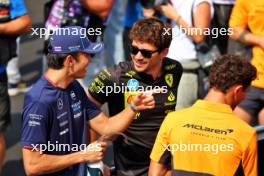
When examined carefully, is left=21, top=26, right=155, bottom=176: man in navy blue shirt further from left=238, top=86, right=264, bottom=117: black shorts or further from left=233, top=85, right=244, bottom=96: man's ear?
left=238, top=86, right=264, bottom=117: black shorts

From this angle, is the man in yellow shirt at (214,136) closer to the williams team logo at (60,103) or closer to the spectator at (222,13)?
the williams team logo at (60,103)

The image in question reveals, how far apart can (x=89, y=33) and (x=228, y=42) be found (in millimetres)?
2092

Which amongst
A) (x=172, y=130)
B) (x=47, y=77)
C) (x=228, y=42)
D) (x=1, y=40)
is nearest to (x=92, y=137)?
(x=47, y=77)

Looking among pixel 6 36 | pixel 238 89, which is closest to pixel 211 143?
pixel 238 89

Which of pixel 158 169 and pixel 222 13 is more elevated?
pixel 222 13

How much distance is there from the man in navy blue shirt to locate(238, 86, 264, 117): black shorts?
1.79 metres

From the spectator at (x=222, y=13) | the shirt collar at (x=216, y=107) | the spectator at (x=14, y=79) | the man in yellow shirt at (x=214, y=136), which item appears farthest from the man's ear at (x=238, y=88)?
the spectator at (x=14, y=79)

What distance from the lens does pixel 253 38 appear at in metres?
5.59

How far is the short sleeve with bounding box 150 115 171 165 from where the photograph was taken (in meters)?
3.66

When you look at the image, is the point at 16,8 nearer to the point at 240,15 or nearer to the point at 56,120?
the point at 56,120

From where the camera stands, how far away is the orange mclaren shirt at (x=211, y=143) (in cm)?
351

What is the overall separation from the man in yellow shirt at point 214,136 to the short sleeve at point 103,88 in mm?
851

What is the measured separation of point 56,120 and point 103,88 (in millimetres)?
633

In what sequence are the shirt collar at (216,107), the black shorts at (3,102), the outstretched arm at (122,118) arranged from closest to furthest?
the shirt collar at (216,107) < the outstretched arm at (122,118) < the black shorts at (3,102)
